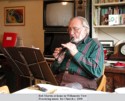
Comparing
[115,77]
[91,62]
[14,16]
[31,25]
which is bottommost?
[115,77]

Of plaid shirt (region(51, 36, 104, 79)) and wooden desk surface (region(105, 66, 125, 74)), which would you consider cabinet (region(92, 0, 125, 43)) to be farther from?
plaid shirt (region(51, 36, 104, 79))

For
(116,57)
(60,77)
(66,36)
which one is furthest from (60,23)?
(60,77)

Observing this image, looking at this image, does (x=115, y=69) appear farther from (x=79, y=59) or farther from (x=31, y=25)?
(x=31, y=25)

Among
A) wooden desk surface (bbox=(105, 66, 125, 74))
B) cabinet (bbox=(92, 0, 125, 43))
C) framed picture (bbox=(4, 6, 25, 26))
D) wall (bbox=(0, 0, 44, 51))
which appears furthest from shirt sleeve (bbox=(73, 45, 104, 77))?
framed picture (bbox=(4, 6, 25, 26))

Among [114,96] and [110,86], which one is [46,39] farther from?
[114,96]

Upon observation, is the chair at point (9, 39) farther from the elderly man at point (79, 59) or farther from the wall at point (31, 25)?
the elderly man at point (79, 59)

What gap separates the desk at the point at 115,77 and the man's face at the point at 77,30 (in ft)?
2.85

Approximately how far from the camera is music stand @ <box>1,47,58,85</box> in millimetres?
1604

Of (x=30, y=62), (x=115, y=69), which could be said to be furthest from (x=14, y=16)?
(x=30, y=62)

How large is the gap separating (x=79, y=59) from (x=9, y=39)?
2.13 meters

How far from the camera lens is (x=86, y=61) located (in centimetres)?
179

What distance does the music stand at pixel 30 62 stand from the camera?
1.60 m

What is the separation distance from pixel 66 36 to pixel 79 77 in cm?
132

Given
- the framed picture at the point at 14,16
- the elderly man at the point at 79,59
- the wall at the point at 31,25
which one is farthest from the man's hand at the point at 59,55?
the framed picture at the point at 14,16
